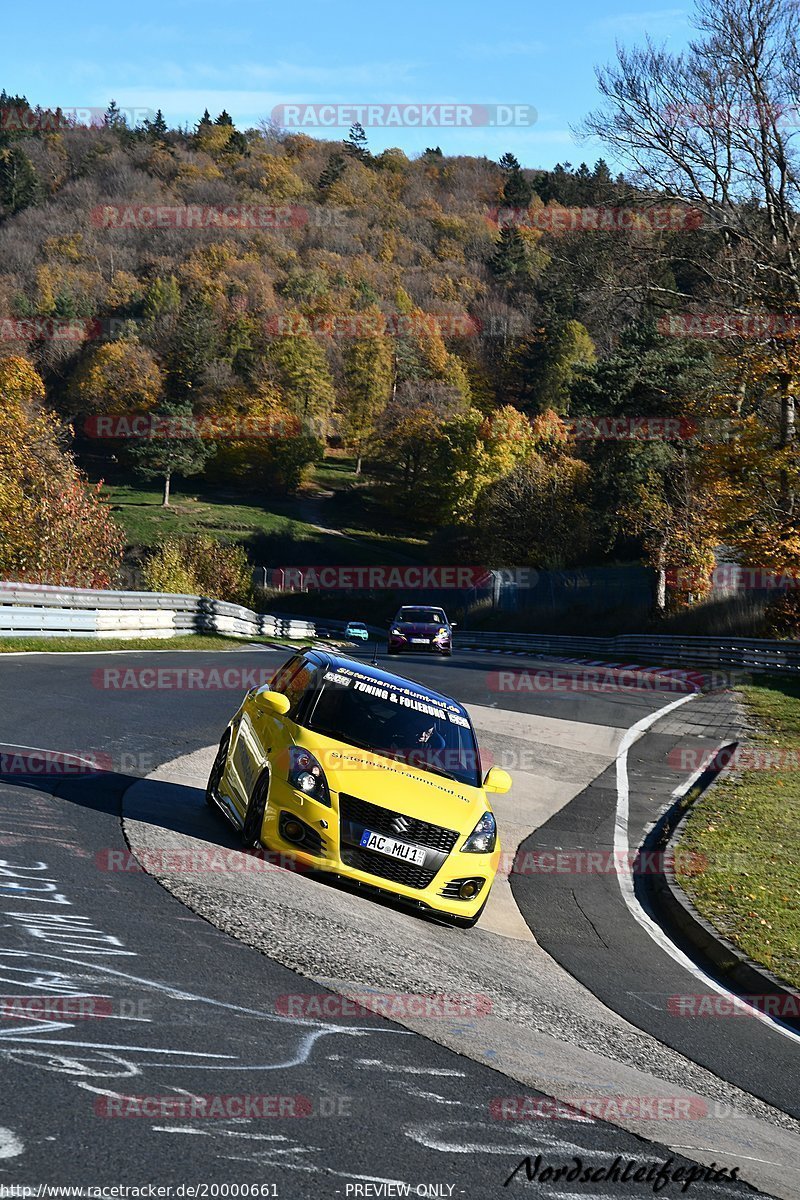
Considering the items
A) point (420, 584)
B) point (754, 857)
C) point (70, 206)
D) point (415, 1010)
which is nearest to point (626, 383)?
point (420, 584)

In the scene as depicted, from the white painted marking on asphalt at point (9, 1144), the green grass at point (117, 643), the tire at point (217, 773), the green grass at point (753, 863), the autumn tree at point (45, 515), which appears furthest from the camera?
the autumn tree at point (45, 515)

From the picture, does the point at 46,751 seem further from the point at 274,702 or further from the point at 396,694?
the point at 396,694

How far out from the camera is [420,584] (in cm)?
8038

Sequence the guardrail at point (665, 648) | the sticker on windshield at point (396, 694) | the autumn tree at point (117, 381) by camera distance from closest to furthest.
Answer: the sticker on windshield at point (396, 694)
the guardrail at point (665, 648)
the autumn tree at point (117, 381)

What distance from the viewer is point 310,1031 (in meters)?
5.29

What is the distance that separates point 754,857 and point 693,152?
28648 mm

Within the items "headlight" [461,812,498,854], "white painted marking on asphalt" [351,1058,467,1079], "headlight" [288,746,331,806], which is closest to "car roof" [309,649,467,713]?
"headlight" [461,812,498,854]

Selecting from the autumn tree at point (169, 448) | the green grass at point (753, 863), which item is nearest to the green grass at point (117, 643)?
the green grass at point (753, 863)

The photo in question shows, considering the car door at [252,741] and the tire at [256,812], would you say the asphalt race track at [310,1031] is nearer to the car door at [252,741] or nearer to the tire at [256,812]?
the tire at [256,812]

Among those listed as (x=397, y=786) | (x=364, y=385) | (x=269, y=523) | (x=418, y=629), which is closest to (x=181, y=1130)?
(x=397, y=786)

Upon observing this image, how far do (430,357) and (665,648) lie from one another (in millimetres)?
104073

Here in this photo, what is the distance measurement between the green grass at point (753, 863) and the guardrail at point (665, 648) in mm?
14468

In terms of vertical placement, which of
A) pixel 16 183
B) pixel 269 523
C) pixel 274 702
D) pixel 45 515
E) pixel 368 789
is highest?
pixel 16 183

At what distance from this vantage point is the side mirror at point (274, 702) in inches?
363
